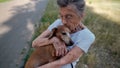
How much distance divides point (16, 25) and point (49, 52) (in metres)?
5.13

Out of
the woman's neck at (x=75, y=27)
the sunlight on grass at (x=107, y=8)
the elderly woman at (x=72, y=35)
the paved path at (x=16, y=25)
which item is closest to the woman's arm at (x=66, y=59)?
the elderly woman at (x=72, y=35)

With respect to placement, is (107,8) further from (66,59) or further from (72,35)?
(66,59)

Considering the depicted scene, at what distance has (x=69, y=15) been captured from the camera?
7.82 feet

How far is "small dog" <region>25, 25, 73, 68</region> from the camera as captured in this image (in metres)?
2.42

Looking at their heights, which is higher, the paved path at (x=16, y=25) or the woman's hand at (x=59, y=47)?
the woman's hand at (x=59, y=47)

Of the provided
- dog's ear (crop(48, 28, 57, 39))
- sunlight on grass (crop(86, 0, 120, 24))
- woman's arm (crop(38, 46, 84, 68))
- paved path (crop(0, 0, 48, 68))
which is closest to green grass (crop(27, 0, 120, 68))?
sunlight on grass (crop(86, 0, 120, 24))

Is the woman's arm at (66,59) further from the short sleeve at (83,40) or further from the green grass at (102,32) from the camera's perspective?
the green grass at (102,32)

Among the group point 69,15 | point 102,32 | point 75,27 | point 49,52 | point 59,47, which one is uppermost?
point 69,15

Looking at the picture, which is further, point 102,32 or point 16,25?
point 16,25

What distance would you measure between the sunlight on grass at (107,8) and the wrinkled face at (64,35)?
548 cm

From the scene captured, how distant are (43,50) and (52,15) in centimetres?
547

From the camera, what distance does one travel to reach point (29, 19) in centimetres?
823

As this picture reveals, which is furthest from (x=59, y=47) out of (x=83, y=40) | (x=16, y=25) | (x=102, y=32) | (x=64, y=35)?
(x=16, y=25)

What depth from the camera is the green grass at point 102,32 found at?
5.26m
